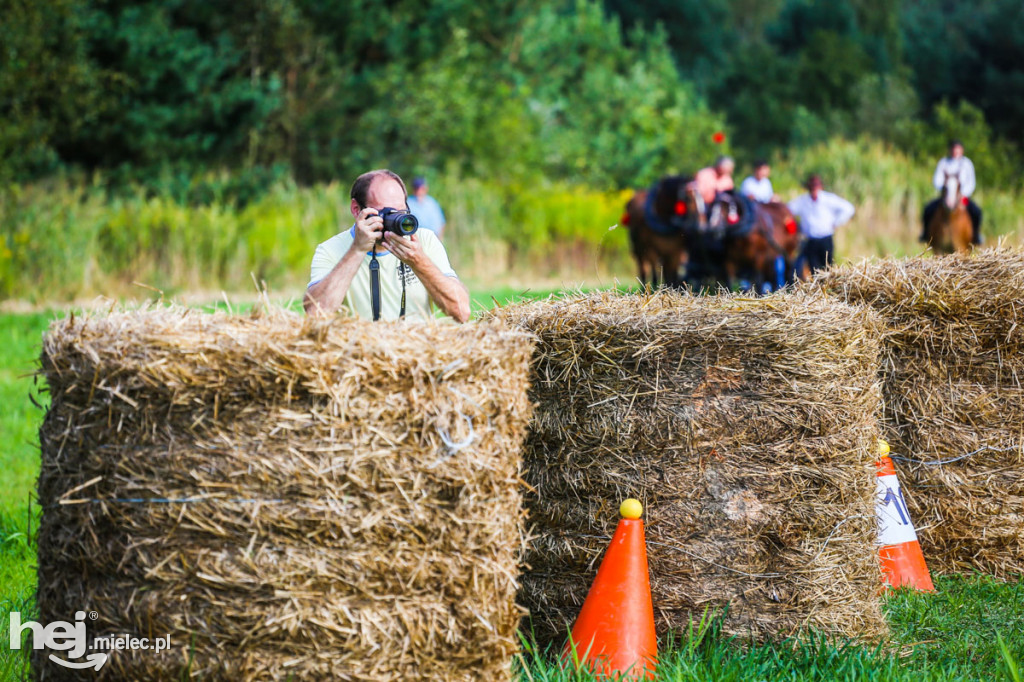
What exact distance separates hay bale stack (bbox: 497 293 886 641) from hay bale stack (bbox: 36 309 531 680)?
1.04 m

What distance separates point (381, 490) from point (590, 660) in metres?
1.27

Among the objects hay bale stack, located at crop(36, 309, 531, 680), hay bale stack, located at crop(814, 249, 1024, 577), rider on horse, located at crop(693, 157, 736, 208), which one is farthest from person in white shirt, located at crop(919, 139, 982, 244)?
hay bale stack, located at crop(36, 309, 531, 680)

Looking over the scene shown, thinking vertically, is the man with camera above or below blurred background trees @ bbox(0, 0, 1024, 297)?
below

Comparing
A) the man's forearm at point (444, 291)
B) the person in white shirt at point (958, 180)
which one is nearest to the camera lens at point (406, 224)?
the man's forearm at point (444, 291)

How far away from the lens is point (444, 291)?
4.05 meters

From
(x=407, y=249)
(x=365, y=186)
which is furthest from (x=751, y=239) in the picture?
(x=407, y=249)

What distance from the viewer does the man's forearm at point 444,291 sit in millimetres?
4039

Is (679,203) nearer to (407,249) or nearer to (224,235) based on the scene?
(224,235)

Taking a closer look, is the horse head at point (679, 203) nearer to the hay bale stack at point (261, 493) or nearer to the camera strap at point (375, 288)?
the camera strap at point (375, 288)

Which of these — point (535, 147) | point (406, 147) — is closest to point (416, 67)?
point (406, 147)

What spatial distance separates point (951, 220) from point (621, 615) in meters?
16.1

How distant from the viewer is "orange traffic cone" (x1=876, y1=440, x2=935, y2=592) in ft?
16.5

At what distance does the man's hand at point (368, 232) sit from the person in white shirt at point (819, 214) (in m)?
13.8

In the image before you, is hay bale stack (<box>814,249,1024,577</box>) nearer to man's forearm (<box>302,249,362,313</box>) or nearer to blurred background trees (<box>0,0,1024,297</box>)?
man's forearm (<box>302,249,362,313</box>)
